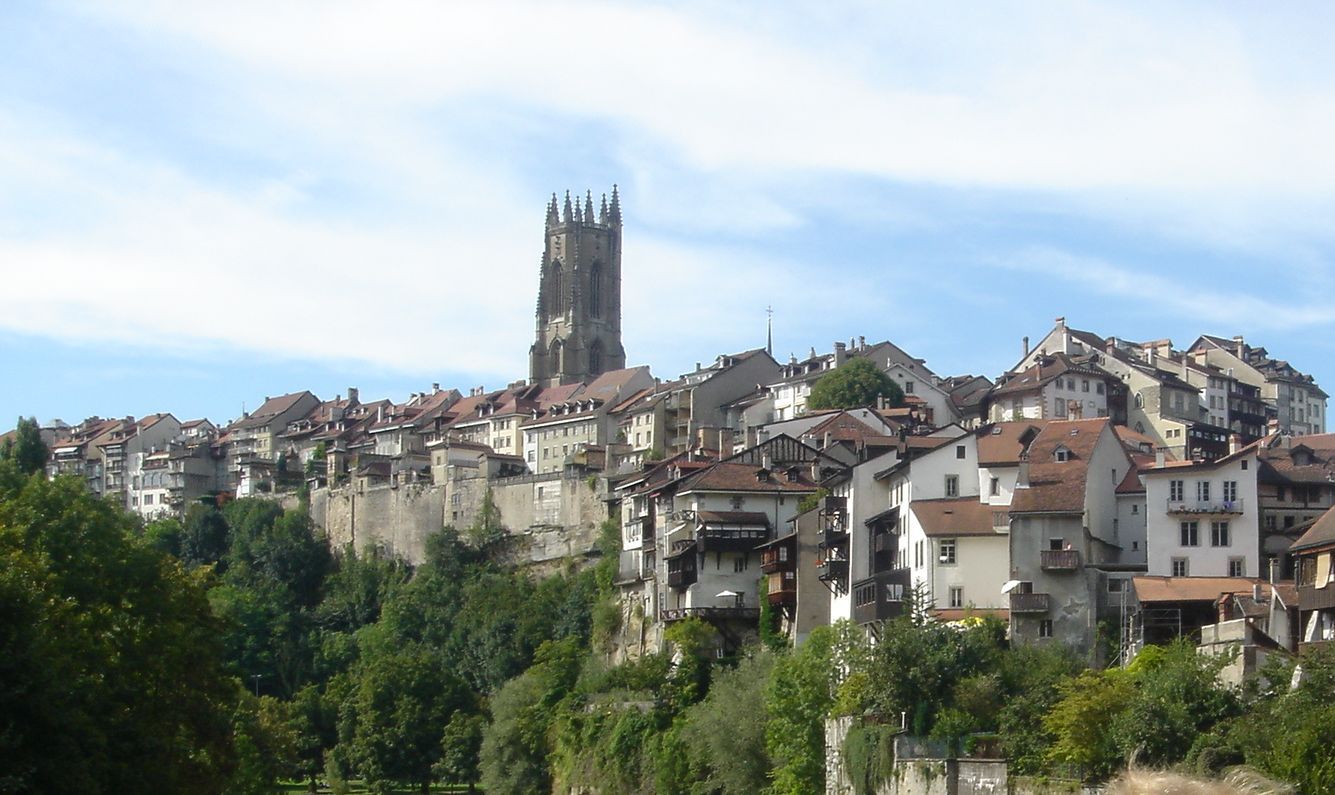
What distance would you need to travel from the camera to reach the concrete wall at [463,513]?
104062 mm

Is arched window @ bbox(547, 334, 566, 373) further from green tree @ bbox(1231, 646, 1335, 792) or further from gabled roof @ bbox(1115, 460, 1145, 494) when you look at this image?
green tree @ bbox(1231, 646, 1335, 792)

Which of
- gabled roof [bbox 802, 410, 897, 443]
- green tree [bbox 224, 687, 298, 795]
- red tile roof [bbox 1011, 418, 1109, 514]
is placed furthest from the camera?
gabled roof [bbox 802, 410, 897, 443]

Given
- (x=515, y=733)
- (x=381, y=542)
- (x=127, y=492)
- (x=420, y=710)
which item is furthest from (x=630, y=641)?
(x=127, y=492)

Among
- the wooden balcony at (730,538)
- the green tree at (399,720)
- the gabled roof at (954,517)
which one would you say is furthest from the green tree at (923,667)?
the green tree at (399,720)

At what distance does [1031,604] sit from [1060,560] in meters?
1.63

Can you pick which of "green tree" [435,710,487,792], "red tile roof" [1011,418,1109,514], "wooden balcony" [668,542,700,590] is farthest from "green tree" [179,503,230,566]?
"red tile roof" [1011,418,1109,514]

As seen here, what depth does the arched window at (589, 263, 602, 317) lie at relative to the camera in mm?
162625

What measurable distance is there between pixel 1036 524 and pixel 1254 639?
9.19 m

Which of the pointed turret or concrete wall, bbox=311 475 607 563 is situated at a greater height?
the pointed turret

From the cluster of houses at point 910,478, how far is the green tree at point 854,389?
1.11m

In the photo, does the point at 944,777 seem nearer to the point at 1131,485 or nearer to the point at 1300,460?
the point at 1131,485

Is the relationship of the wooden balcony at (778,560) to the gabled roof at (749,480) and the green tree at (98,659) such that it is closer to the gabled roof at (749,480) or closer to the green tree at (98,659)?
the gabled roof at (749,480)

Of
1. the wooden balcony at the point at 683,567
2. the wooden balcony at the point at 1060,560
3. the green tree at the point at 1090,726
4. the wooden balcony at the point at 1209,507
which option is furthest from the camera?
the wooden balcony at the point at 683,567

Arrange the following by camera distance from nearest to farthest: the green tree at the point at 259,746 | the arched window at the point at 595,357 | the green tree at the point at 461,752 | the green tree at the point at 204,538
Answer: the green tree at the point at 259,746 → the green tree at the point at 461,752 → the green tree at the point at 204,538 → the arched window at the point at 595,357
